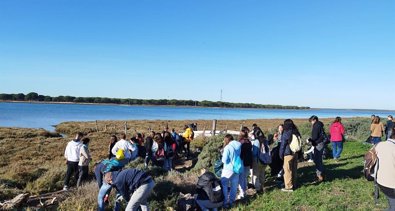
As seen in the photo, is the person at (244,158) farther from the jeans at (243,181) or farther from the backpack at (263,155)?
the backpack at (263,155)

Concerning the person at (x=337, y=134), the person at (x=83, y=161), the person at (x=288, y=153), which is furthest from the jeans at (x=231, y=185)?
the person at (x=337, y=134)

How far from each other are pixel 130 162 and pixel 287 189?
20.0 feet

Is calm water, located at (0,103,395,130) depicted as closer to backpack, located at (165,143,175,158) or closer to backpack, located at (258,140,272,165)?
backpack, located at (165,143,175,158)

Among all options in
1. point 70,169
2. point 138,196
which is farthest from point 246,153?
point 70,169

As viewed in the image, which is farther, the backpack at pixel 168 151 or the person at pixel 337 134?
the person at pixel 337 134

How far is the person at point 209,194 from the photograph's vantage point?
23.7 feet

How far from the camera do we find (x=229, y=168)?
7.88 m

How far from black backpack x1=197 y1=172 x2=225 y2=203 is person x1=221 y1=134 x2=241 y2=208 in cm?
55

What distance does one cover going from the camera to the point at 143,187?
6.12 m

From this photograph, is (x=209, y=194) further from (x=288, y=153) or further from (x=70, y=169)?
(x=70, y=169)

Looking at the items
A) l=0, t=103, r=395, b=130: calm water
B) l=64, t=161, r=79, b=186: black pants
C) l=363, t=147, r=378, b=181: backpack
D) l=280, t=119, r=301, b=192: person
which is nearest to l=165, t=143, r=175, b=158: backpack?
l=64, t=161, r=79, b=186: black pants

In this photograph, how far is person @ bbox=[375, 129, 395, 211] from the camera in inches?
188

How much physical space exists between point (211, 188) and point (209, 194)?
0.13 metres

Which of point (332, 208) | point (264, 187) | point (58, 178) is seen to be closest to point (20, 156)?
point (58, 178)
